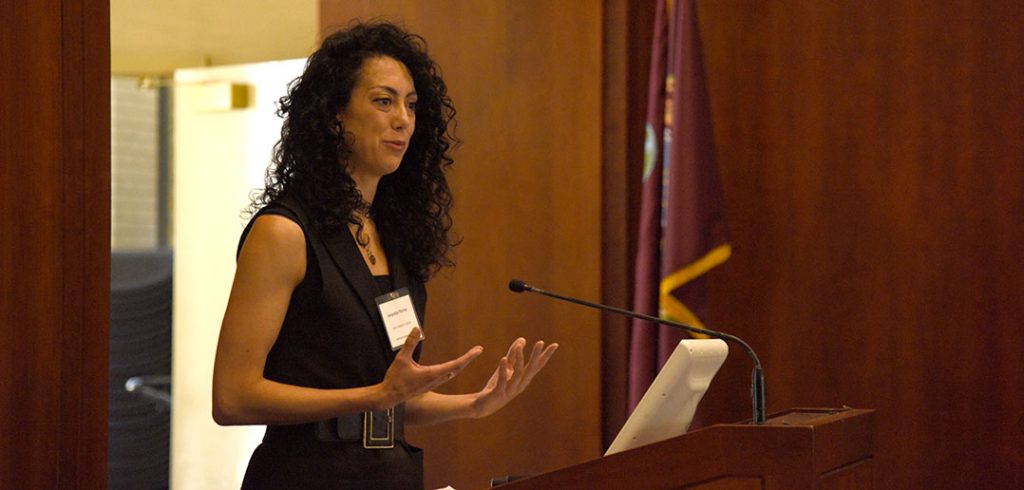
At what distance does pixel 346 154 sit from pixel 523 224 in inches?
65.9

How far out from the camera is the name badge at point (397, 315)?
6.85ft

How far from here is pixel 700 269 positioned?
3.51m

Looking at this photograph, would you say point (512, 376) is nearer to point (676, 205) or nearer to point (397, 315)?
point (397, 315)

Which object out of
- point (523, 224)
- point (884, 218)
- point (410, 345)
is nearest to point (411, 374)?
point (410, 345)

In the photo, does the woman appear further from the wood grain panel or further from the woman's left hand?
the wood grain panel

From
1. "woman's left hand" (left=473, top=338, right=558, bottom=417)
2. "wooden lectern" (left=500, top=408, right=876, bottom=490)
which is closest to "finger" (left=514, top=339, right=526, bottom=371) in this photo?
"woman's left hand" (left=473, top=338, right=558, bottom=417)

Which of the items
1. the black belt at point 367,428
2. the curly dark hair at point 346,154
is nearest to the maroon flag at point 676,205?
the curly dark hair at point 346,154

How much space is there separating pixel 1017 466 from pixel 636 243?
134 centimetres

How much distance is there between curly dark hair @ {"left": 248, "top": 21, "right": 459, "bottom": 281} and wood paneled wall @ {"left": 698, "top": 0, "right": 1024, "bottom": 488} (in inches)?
67.1

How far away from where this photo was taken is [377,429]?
2.06 metres

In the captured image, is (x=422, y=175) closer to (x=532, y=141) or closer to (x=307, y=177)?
(x=307, y=177)

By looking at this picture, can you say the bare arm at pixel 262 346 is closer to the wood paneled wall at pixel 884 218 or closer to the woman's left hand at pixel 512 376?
the woman's left hand at pixel 512 376

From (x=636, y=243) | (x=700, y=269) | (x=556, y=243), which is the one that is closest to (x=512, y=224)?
(x=556, y=243)

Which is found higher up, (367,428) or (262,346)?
(262,346)
